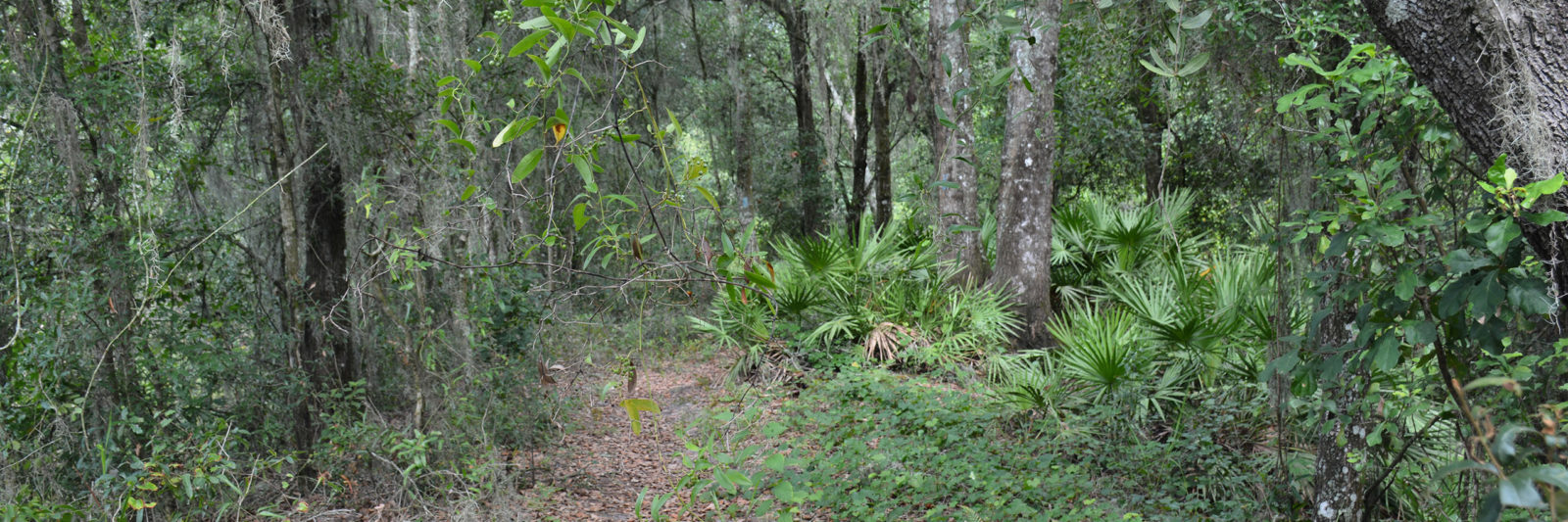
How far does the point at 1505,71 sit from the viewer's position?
188 cm

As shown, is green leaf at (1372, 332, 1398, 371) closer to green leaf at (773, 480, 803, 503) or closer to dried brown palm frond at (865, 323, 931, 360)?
green leaf at (773, 480, 803, 503)

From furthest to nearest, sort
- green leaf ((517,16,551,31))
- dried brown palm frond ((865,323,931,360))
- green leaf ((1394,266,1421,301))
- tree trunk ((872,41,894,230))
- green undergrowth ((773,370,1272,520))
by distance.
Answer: tree trunk ((872,41,894,230)) → dried brown palm frond ((865,323,931,360)) → green undergrowth ((773,370,1272,520)) → green leaf ((1394,266,1421,301)) → green leaf ((517,16,551,31))

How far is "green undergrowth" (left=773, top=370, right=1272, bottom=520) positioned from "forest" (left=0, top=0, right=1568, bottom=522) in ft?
0.09

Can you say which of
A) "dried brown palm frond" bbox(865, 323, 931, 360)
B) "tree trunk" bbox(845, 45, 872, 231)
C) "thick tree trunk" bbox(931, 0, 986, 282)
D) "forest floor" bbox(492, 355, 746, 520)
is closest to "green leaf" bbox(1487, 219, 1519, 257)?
"forest floor" bbox(492, 355, 746, 520)

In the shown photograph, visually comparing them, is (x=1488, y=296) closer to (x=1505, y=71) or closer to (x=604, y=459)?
(x=1505, y=71)

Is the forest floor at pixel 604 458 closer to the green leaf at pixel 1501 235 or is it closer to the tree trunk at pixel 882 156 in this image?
the green leaf at pixel 1501 235

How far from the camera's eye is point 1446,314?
2.21 meters

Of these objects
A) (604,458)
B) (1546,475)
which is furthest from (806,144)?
(1546,475)

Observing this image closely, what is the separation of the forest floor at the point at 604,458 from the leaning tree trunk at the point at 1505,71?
3.50 meters

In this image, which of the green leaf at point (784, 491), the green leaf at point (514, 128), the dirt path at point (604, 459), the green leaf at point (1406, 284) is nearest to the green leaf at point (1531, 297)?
the green leaf at point (1406, 284)

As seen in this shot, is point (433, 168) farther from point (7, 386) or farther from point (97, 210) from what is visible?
point (7, 386)

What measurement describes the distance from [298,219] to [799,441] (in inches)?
145

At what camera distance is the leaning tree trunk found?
186cm

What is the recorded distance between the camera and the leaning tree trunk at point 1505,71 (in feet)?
6.11
